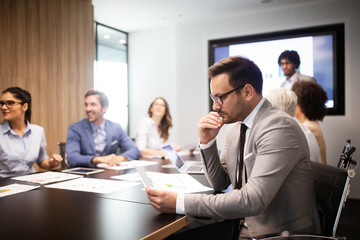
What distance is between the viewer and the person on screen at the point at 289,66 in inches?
195

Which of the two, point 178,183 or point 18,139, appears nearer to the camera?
point 178,183

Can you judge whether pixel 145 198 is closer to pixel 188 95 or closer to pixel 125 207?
pixel 125 207

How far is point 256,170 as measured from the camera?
1.23 metres

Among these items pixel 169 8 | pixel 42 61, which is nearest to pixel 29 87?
Answer: pixel 42 61

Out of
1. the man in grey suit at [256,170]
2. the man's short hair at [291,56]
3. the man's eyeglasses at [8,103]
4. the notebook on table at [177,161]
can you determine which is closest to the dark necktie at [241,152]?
the man in grey suit at [256,170]

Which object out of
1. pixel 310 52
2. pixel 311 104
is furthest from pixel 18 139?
pixel 310 52

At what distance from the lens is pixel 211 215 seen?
1.19 meters

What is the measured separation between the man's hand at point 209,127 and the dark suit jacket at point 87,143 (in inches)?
56.5

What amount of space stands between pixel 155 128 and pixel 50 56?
1.90 m

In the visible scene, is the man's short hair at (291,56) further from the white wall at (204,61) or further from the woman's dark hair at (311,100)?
the woman's dark hair at (311,100)

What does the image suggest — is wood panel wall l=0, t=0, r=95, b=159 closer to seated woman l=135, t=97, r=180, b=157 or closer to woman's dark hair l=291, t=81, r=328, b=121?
seated woman l=135, t=97, r=180, b=157

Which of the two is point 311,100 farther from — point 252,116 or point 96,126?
point 96,126

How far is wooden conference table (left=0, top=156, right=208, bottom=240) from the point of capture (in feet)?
3.36

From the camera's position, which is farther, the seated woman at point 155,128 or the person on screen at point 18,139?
the seated woman at point 155,128
